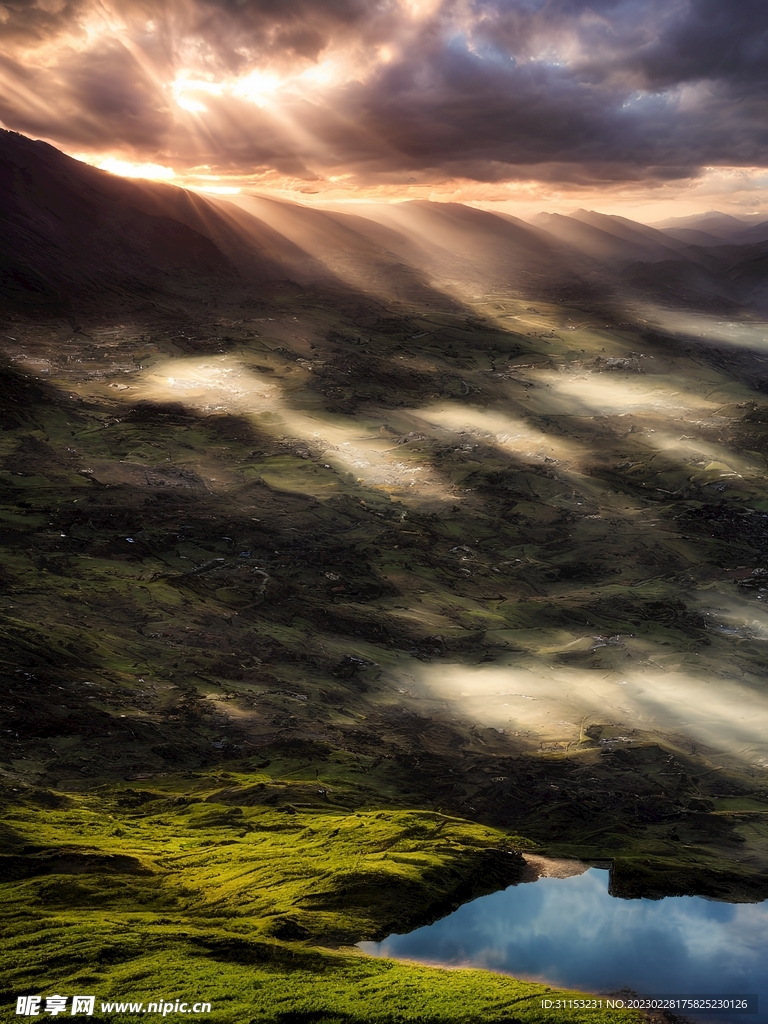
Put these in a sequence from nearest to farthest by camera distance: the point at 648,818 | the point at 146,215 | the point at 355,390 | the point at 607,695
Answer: the point at 648,818 < the point at 607,695 < the point at 355,390 < the point at 146,215

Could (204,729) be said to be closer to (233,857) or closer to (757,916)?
(233,857)

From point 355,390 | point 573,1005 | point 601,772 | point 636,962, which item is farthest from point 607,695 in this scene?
point 355,390

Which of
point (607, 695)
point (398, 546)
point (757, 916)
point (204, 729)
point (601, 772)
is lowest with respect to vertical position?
point (757, 916)

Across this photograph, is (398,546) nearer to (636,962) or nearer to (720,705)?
(720,705)

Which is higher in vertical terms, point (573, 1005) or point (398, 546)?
point (398, 546)

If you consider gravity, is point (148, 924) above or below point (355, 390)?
below

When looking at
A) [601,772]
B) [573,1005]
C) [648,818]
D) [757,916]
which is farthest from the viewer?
[601,772]

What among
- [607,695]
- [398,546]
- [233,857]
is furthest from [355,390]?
[233,857]

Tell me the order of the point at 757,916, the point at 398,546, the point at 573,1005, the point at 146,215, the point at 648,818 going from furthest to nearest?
the point at 146,215
the point at 398,546
the point at 648,818
the point at 757,916
the point at 573,1005

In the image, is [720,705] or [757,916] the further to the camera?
[720,705]
